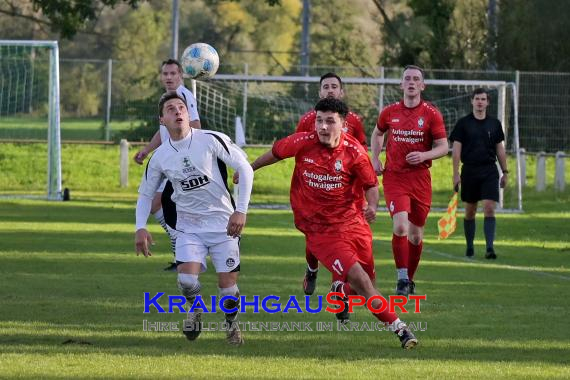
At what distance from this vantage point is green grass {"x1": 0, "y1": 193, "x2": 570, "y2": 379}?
846 cm

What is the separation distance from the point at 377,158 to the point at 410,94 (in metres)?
0.75

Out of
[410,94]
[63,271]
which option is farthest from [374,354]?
[63,271]

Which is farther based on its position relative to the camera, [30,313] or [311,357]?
[30,313]

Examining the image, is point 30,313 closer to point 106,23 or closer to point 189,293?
point 189,293

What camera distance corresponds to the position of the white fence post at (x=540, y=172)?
3155cm

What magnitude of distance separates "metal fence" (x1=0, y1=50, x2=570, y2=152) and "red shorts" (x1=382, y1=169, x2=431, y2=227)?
16666 millimetres

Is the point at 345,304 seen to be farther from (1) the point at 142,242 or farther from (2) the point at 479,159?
(2) the point at 479,159

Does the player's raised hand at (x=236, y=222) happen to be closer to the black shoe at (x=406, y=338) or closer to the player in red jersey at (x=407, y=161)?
the black shoe at (x=406, y=338)

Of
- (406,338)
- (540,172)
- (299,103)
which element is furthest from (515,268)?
(299,103)

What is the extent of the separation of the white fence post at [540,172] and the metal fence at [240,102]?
5.32ft

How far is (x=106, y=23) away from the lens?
82625 mm

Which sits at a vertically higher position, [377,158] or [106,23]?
[106,23]

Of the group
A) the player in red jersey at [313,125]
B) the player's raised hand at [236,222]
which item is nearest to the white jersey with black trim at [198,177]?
the player's raised hand at [236,222]

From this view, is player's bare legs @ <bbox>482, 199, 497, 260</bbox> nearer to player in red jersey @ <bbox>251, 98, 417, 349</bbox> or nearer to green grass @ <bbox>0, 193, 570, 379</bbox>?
green grass @ <bbox>0, 193, 570, 379</bbox>
